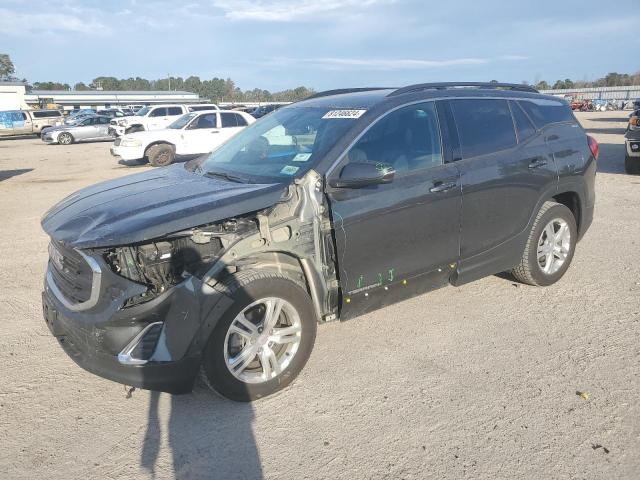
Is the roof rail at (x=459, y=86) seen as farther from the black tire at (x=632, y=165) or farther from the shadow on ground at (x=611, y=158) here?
the shadow on ground at (x=611, y=158)

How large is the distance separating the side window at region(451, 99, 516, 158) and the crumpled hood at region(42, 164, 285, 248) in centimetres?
175

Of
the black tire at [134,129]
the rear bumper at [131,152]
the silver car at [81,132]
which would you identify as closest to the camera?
the rear bumper at [131,152]

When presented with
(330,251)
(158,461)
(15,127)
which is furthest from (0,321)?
(15,127)

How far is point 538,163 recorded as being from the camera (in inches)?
178

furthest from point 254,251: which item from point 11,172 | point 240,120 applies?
point 11,172

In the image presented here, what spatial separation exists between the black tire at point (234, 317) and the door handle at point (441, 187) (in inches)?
51.6

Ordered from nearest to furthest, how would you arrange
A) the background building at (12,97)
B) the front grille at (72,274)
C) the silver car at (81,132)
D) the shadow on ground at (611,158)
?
the front grille at (72,274) < the shadow on ground at (611,158) < the silver car at (81,132) < the background building at (12,97)

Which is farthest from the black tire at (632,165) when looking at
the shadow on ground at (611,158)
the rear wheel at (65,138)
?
the rear wheel at (65,138)

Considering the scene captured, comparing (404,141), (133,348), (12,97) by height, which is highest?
(12,97)

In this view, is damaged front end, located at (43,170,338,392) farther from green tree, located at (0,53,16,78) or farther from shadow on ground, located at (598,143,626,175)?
green tree, located at (0,53,16,78)

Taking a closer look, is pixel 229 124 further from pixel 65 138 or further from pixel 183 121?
pixel 65 138

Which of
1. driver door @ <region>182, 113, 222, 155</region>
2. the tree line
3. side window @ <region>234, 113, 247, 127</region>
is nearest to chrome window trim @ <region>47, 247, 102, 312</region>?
driver door @ <region>182, 113, 222, 155</region>

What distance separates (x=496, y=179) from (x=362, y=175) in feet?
4.99

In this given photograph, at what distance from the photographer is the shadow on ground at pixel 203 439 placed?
103 inches
